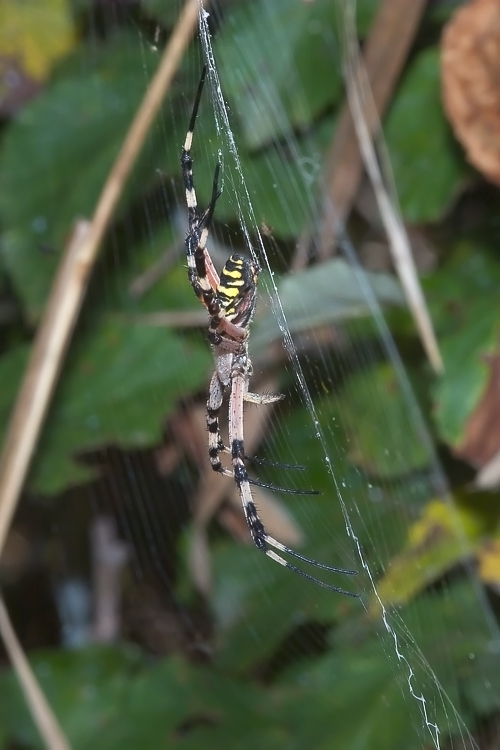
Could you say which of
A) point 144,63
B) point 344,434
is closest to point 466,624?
point 344,434

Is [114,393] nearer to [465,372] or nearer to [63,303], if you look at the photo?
[63,303]

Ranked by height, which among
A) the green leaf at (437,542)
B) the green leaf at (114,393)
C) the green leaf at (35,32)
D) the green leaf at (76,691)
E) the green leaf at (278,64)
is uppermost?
the green leaf at (35,32)

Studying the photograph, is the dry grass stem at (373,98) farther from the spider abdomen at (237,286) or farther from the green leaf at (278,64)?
the spider abdomen at (237,286)

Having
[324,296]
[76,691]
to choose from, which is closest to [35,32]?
[324,296]

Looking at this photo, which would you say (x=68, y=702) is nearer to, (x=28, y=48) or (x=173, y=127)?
(x=173, y=127)

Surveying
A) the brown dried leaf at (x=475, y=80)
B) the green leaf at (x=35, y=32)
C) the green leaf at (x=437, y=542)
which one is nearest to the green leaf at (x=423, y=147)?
the brown dried leaf at (x=475, y=80)

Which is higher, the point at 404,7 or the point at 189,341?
the point at 404,7
